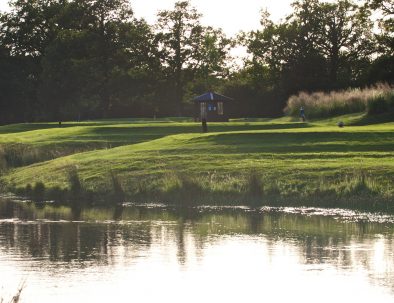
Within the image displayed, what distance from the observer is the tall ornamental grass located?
204ft

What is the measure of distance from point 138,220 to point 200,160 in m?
12.1

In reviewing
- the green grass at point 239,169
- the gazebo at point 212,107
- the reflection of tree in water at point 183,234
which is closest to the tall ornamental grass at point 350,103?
the green grass at point 239,169

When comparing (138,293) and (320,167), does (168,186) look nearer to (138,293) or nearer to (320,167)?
(320,167)

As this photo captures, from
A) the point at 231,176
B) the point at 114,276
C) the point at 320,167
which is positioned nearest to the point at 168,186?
the point at 231,176

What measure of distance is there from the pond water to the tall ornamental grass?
28118mm

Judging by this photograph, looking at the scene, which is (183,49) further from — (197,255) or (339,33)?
(197,255)

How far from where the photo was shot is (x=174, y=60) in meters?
117

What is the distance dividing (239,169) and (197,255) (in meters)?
16.5

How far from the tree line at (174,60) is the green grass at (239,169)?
58.0 metres

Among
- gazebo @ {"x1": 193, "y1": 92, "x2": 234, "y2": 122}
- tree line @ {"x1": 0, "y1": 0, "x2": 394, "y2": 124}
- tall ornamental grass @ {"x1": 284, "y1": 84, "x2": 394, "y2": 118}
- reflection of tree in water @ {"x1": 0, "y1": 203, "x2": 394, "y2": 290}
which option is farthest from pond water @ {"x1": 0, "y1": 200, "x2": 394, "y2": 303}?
tree line @ {"x1": 0, "y1": 0, "x2": 394, "y2": 124}

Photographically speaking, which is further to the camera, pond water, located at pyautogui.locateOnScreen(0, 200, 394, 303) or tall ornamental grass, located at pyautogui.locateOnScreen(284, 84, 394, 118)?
tall ornamental grass, located at pyautogui.locateOnScreen(284, 84, 394, 118)

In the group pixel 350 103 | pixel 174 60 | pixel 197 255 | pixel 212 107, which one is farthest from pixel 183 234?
pixel 174 60

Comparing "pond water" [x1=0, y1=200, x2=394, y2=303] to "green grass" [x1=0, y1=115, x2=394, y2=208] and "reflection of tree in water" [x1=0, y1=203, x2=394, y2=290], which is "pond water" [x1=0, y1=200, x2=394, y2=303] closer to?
"reflection of tree in water" [x1=0, y1=203, x2=394, y2=290]

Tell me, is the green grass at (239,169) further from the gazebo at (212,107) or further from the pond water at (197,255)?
the gazebo at (212,107)
